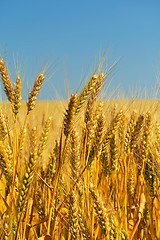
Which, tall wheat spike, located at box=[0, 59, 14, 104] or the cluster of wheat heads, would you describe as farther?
tall wheat spike, located at box=[0, 59, 14, 104]

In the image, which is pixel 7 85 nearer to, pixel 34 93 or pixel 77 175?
pixel 34 93

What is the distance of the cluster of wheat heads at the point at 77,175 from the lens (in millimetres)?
1583

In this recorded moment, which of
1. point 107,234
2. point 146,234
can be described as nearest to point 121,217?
point 146,234

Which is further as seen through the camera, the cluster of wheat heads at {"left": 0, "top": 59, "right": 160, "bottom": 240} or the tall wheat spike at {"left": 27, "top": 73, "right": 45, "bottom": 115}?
the tall wheat spike at {"left": 27, "top": 73, "right": 45, "bottom": 115}

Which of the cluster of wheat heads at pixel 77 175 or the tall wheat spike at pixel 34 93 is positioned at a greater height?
the tall wheat spike at pixel 34 93

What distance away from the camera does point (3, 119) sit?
6.67 ft

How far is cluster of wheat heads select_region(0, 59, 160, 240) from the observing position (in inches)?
62.3

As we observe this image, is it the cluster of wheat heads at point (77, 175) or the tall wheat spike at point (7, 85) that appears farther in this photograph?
the tall wheat spike at point (7, 85)

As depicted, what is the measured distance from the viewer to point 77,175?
5.89 feet

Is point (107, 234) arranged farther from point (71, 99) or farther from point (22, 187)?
point (71, 99)

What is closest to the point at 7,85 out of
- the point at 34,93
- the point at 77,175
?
the point at 34,93

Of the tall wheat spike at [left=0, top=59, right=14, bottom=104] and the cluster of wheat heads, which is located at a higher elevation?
the tall wheat spike at [left=0, top=59, right=14, bottom=104]

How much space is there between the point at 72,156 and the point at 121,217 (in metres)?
0.48

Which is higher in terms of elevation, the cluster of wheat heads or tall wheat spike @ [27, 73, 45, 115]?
tall wheat spike @ [27, 73, 45, 115]
